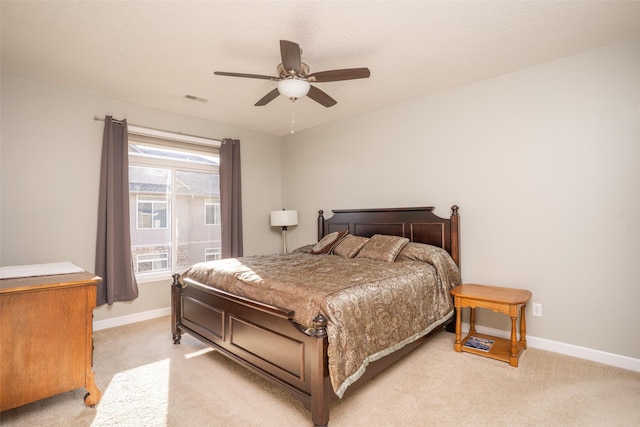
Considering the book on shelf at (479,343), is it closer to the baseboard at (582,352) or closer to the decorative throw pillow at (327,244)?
the baseboard at (582,352)

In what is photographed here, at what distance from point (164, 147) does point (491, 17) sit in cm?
389

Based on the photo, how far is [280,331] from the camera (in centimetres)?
214

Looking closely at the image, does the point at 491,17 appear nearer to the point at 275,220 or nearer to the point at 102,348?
the point at 275,220

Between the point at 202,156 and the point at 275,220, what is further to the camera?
the point at 275,220

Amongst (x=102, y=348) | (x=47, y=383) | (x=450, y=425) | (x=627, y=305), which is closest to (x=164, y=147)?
(x=102, y=348)

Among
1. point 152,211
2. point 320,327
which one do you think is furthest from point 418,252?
point 152,211

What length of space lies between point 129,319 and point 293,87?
3.37 m

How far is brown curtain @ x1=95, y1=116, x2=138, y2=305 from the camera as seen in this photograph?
3.64 m

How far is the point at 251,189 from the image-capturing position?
205 inches

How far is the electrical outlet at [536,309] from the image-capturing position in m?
3.04

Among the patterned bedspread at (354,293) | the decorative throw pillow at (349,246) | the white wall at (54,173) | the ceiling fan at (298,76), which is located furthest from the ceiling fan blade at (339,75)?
the white wall at (54,173)

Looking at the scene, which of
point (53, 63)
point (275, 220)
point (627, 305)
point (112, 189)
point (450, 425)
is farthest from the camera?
point (275, 220)

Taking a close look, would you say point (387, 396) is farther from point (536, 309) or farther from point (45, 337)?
point (45, 337)

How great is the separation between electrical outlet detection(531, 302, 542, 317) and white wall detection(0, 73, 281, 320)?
4233mm
